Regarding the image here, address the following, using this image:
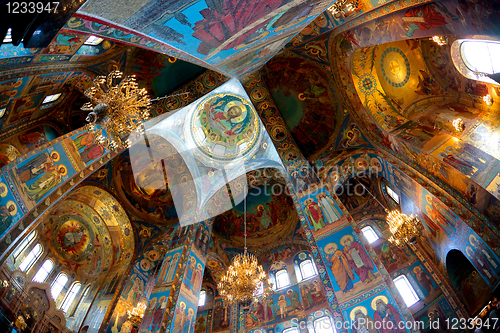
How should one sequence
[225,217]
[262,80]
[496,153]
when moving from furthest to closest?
[225,217] → [262,80] → [496,153]

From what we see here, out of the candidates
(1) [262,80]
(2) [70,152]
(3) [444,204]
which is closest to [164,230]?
(2) [70,152]

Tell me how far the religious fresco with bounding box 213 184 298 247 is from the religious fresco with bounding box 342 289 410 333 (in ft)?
24.2

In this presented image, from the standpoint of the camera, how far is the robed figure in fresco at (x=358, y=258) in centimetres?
788

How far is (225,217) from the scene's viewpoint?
1495cm

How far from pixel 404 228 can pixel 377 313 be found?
2821mm

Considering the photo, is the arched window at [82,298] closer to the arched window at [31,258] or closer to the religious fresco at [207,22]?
the arched window at [31,258]

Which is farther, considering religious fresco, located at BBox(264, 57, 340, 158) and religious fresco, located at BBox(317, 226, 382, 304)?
religious fresco, located at BBox(264, 57, 340, 158)

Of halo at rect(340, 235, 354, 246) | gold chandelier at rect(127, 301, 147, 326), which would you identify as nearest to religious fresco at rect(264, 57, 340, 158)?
halo at rect(340, 235, 354, 246)

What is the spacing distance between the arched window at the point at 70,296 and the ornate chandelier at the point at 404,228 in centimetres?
1220

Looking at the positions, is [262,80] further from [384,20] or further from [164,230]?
[164,230]

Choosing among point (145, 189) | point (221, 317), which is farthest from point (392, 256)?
point (145, 189)

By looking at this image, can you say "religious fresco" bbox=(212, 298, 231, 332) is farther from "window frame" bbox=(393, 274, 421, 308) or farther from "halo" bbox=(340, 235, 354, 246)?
"window frame" bbox=(393, 274, 421, 308)

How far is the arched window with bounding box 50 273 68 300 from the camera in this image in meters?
10.7

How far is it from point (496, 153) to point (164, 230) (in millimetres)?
12859
